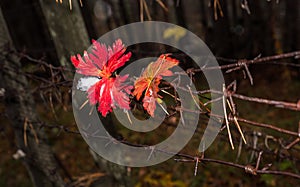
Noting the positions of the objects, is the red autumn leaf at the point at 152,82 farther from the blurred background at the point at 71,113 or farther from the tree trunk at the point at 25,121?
the tree trunk at the point at 25,121

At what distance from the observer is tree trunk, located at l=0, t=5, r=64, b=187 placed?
6.34 feet

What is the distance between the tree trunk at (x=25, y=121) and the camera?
193 cm

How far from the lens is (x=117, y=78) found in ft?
3.34

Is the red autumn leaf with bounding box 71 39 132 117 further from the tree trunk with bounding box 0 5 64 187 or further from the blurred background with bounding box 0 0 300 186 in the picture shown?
the tree trunk with bounding box 0 5 64 187

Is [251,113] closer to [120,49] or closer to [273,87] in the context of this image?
[273,87]

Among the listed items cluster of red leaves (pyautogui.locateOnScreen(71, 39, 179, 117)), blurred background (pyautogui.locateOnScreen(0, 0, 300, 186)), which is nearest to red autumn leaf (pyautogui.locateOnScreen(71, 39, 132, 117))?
cluster of red leaves (pyautogui.locateOnScreen(71, 39, 179, 117))

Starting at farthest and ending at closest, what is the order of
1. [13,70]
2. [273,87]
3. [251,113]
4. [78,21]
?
[273,87], [251,113], [13,70], [78,21]

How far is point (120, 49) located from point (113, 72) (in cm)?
10

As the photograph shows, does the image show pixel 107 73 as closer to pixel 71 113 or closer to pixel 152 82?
pixel 152 82

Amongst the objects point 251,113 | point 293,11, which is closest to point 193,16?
point 293,11

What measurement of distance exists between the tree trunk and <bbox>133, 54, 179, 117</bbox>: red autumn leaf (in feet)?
3.35

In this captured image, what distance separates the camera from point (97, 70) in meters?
1.02

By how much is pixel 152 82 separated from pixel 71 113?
3806mm

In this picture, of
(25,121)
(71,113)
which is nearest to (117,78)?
(25,121)
